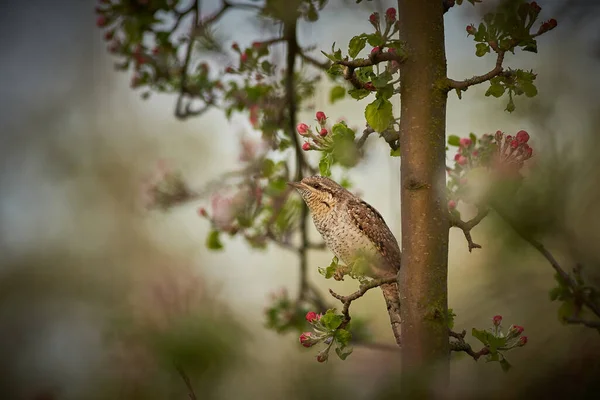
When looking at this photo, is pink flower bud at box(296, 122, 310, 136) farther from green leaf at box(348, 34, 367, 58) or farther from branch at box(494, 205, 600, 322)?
branch at box(494, 205, 600, 322)

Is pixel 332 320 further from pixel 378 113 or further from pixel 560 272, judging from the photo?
pixel 560 272

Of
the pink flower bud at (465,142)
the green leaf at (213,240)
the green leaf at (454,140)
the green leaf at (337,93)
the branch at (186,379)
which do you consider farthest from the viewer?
the green leaf at (213,240)

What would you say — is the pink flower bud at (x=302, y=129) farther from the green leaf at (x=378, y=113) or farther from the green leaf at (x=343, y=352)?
the green leaf at (x=343, y=352)

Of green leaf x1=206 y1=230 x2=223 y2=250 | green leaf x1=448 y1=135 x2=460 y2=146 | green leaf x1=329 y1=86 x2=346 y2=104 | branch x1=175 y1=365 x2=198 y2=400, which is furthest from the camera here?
green leaf x1=206 y1=230 x2=223 y2=250

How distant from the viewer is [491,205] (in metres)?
1.99

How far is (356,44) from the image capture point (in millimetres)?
1899

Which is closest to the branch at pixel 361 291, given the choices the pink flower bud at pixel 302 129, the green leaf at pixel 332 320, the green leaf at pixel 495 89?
the green leaf at pixel 332 320

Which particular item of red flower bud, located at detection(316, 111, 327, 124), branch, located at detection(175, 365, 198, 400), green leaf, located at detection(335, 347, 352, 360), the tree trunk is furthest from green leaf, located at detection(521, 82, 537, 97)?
branch, located at detection(175, 365, 198, 400)

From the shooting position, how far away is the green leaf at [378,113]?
1.98 meters

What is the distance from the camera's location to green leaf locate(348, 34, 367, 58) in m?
1.89

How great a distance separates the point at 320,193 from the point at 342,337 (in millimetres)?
1256

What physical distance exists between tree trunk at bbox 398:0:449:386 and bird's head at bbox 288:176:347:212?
1287 mm

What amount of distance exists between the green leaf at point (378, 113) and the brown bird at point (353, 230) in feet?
2.73

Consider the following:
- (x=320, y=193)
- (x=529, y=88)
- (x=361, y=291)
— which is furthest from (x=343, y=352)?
(x=320, y=193)
